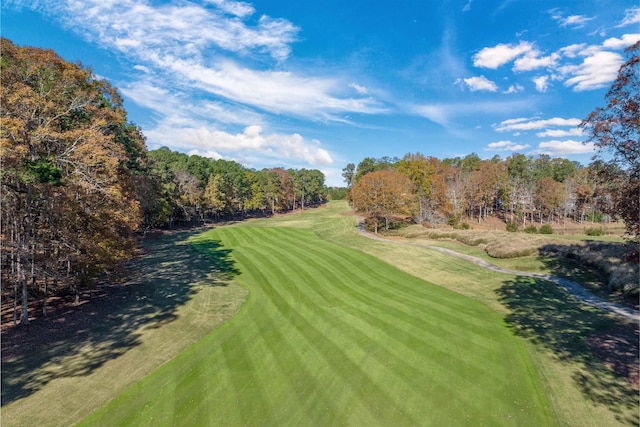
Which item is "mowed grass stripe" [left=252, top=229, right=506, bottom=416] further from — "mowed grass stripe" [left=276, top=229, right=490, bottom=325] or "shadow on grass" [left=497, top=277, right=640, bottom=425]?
"shadow on grass" [left=497, top=277, right=640, bottom=425]

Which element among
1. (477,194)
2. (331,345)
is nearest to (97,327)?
(331,345)

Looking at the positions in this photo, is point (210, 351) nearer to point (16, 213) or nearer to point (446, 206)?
point (16, 213)

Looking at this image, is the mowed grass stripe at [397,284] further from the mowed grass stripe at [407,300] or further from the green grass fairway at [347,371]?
the green grass fairway at [347,371]

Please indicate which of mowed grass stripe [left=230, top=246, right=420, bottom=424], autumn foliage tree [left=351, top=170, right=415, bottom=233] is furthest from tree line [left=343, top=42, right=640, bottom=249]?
mowed grass stripe [left=230, top=246, right=420, bottom=424]

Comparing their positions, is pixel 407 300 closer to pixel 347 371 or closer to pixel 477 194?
pixel 347 371

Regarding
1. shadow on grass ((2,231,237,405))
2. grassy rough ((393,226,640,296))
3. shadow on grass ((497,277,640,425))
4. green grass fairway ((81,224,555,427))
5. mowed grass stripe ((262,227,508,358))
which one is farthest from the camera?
grassy rough ((393,226,640,296))
